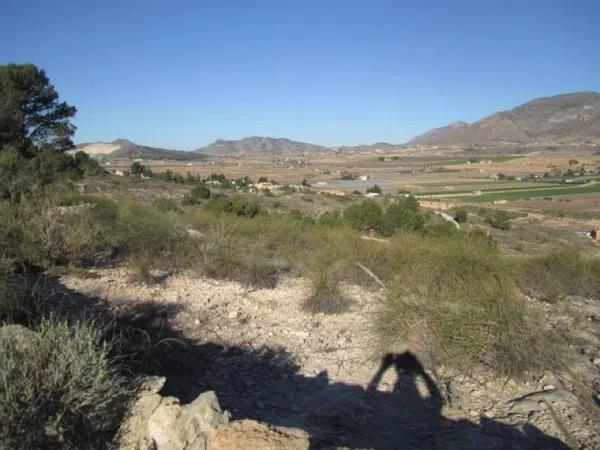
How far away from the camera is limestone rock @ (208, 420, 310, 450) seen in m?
3.10

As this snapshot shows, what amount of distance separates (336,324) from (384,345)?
1.60 metres

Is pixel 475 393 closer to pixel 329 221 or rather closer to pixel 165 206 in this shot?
pixel 165 206

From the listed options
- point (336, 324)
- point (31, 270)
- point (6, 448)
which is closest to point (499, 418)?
point (336, 324)

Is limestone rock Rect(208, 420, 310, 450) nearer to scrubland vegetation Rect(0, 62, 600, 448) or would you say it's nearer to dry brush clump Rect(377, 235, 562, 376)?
scrubland vegetation Rect(0, 62, 600, 448)

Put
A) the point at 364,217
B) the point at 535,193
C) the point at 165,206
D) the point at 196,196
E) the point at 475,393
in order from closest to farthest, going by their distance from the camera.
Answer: the point at 475,393 < the point at 165,206 < the point at 364,217 < the point at 196,196 < the point at 535,193

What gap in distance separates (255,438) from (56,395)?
4.85 ft

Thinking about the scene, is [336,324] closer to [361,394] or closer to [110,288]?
[361,394]

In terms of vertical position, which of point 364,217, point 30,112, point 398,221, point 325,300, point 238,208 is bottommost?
point 398,221

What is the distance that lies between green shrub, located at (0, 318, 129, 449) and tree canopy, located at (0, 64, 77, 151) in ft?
63.5

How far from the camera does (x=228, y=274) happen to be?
9.91 meters

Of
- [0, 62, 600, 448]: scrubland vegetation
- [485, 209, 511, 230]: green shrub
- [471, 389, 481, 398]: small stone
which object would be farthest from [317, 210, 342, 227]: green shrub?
[485, 209, 511, 230]: green shrub

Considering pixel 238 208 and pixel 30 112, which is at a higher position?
pixel 30 112

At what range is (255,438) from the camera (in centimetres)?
314

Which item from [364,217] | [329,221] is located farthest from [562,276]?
[364,217]
